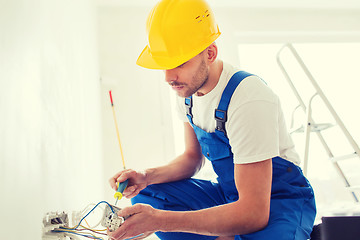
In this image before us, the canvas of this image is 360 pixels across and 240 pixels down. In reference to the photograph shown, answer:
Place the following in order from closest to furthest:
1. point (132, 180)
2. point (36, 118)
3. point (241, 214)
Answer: point (36, 118)
point (241, 214)
point (132, 180)

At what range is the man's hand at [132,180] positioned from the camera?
1291 mm

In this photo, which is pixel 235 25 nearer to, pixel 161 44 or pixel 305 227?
pixel 161 44

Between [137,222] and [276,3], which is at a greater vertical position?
[276,3]

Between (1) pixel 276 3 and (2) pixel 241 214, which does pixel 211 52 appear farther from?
(1) pixel 276 3

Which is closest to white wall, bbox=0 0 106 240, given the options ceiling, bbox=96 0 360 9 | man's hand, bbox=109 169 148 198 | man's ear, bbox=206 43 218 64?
man's hand, bbox=109 169 148 198

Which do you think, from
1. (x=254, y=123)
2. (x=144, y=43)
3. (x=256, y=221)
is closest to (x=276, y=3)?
(x=144, y=43)

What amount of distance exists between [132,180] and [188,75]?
1.60 feet

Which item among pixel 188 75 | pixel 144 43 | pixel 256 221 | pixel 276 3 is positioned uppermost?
pixel 276 3

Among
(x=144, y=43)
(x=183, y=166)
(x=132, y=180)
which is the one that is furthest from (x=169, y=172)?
(x=144, y=43)

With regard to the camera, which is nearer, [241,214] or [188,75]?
[241,214]

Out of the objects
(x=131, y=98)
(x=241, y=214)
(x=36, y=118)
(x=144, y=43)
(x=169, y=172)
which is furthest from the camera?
(x=144, y=43)

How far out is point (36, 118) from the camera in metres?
0.93

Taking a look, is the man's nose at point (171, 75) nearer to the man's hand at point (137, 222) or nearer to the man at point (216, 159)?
the man at point (216, 159)

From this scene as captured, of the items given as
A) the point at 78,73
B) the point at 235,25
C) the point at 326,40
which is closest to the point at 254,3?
the point at 235,25
